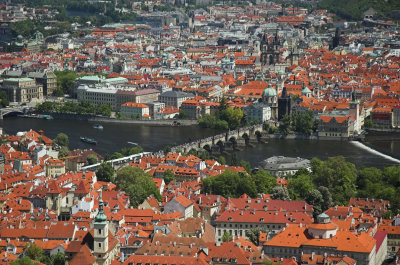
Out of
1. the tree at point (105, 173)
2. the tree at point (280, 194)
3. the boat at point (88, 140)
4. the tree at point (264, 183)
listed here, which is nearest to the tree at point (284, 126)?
the boat at point (88, 140)

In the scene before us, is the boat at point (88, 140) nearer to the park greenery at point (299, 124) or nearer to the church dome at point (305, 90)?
the park greenery at point (299, 124)

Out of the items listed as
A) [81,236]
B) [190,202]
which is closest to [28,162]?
[190,202]

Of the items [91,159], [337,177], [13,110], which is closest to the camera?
[337,177]

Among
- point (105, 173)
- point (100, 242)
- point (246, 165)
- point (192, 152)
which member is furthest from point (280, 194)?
point (192, 152)

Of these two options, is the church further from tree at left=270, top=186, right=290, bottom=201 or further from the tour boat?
the tour boat

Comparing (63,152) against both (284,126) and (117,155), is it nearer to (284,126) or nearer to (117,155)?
(117,155)

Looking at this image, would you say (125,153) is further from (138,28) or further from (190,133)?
(138,28)
